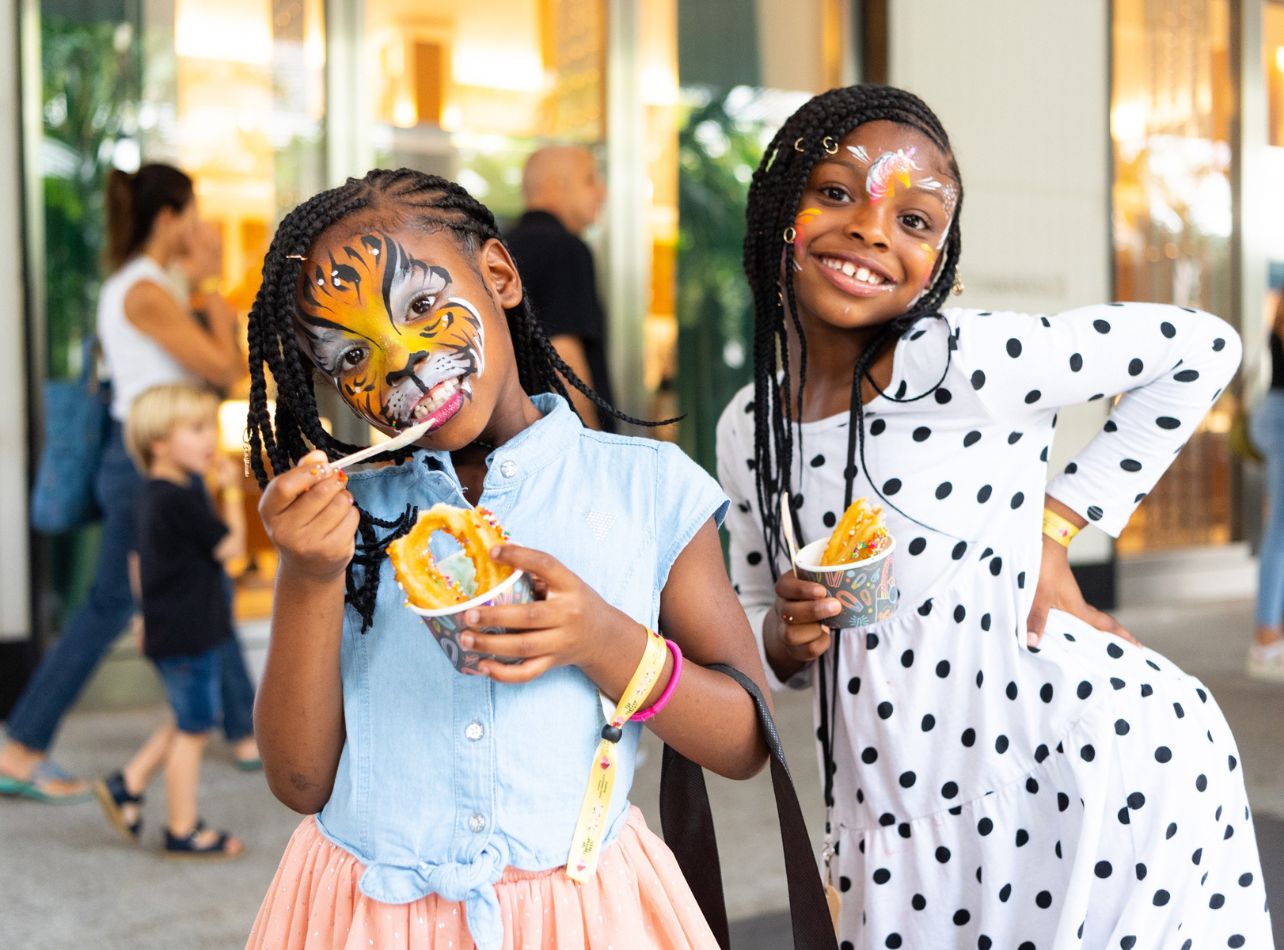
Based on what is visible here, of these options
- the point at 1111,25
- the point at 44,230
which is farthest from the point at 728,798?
the point at 1111,25

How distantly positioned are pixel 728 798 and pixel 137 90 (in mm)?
3850

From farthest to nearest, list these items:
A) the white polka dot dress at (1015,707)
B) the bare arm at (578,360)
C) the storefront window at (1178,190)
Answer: the storefront window at (1178,190)
the bare arm at (578,360)
the white polka dot dress at (1015,707)

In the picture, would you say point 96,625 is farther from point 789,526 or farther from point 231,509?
point 789,526

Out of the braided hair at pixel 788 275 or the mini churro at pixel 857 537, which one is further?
the braided hair at pixel 788 275

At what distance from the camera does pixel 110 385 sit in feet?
14.9

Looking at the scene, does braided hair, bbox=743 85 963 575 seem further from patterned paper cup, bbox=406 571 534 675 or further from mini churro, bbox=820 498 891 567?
patterned paper cup, bbox=406 571 534 675

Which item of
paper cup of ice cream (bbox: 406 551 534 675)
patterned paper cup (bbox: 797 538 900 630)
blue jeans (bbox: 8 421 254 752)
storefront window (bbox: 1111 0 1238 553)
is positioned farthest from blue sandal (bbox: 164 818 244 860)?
storefront window (bbox: 1111 0 1238 553)

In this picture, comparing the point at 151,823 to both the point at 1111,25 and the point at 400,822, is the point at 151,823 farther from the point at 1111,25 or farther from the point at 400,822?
the point at 1111,25

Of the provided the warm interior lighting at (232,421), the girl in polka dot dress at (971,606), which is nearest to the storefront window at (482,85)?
the warm interior lighting at (232,421)

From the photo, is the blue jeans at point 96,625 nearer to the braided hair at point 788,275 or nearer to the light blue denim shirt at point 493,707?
the braided hair at point 788,275

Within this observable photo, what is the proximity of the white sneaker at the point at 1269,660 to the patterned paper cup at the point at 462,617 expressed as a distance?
531 cm

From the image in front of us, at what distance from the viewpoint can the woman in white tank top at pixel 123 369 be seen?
4270mm

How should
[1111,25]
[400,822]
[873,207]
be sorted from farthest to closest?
[1111,25] → [873,207] → [400,822]

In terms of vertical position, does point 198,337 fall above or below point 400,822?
above
